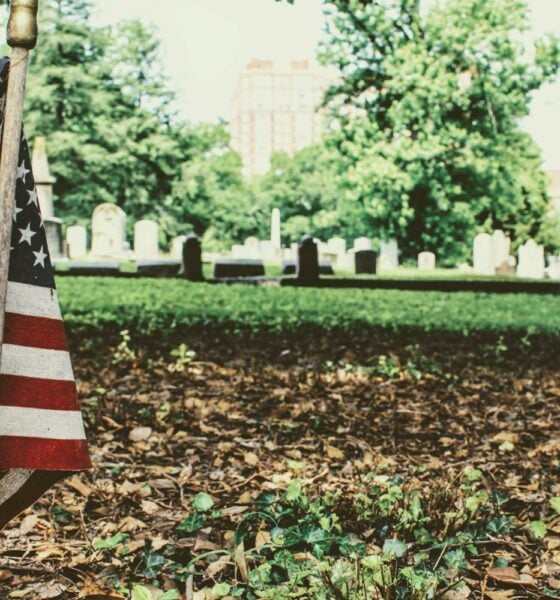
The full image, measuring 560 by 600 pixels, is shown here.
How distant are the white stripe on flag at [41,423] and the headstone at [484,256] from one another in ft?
93.3

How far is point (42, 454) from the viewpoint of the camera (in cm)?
172

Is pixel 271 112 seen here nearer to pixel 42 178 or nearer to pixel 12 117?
pixel 42 178

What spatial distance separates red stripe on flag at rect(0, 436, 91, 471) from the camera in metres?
1.68

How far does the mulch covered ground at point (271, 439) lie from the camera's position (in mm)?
2479

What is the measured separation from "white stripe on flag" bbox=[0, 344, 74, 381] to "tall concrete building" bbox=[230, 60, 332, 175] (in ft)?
451

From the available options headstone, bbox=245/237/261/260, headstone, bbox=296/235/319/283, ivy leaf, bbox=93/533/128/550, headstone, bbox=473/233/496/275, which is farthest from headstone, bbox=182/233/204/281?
headstone, bbox=245/237/261/260

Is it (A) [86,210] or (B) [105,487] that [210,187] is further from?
(B) [105,487]

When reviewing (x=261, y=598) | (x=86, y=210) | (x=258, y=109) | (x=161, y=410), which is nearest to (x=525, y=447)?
(x=161, y=410)

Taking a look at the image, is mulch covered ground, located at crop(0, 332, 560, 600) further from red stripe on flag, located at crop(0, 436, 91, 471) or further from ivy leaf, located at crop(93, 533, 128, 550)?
red stripe on flag, located at crop(0, 436, 91, 471)

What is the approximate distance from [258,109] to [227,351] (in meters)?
137

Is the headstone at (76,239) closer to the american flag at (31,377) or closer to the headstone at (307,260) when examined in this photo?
the headstone at (307,260)

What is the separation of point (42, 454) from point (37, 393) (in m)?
0.15

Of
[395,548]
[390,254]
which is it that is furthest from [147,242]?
[395,548]

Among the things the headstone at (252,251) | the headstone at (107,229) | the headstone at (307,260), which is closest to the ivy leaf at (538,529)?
the headstone at (307,260)
